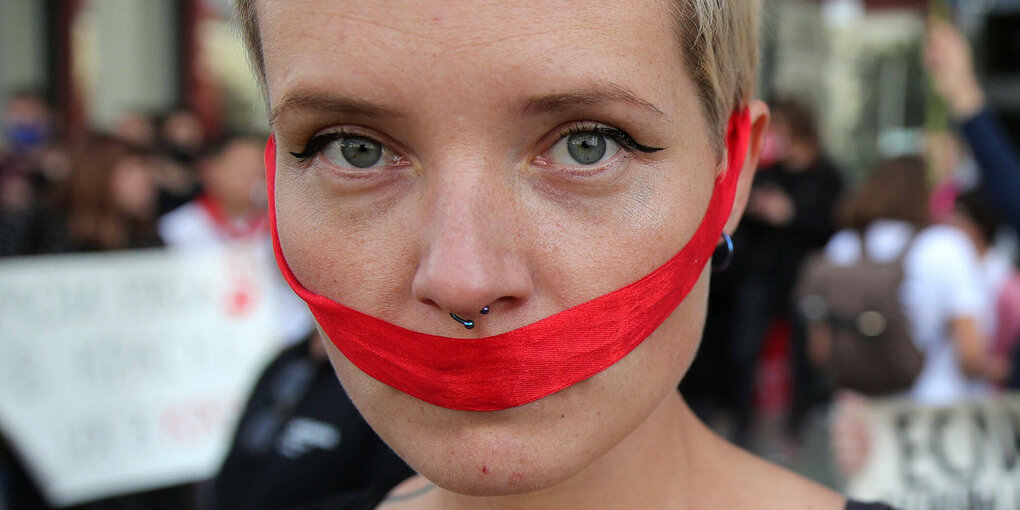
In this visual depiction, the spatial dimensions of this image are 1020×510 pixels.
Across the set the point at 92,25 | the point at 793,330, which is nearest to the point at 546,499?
the point at 793,330

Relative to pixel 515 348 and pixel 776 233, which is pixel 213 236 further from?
pixel 515 348

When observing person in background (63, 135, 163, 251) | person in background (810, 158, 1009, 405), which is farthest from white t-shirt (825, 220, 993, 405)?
person in background (63, 135, 163, 251)

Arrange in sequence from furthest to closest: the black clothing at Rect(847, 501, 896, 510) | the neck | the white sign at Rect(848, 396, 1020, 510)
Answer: the white sign at Rect(848, 396, 1020, 510), the black clothing at Rect(847, 501, 896, 510), the neck

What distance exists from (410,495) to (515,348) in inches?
23.7

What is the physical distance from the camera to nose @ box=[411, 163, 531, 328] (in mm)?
1075

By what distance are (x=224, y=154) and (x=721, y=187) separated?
4929 millimetres

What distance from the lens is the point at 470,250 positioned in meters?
1.08

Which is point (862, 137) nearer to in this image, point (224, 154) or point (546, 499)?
point (224, 154)

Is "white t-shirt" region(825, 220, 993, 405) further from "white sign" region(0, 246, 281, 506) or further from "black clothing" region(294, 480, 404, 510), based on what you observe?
"white sign" region(0, 246, 281, 506)

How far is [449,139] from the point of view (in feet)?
3.59

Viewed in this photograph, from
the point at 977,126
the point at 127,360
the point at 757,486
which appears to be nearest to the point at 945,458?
the point at 977,126

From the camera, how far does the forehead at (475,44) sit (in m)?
1.06

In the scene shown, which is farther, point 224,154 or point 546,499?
point 224,154

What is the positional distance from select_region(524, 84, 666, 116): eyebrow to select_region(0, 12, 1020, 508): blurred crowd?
177 centimetres
